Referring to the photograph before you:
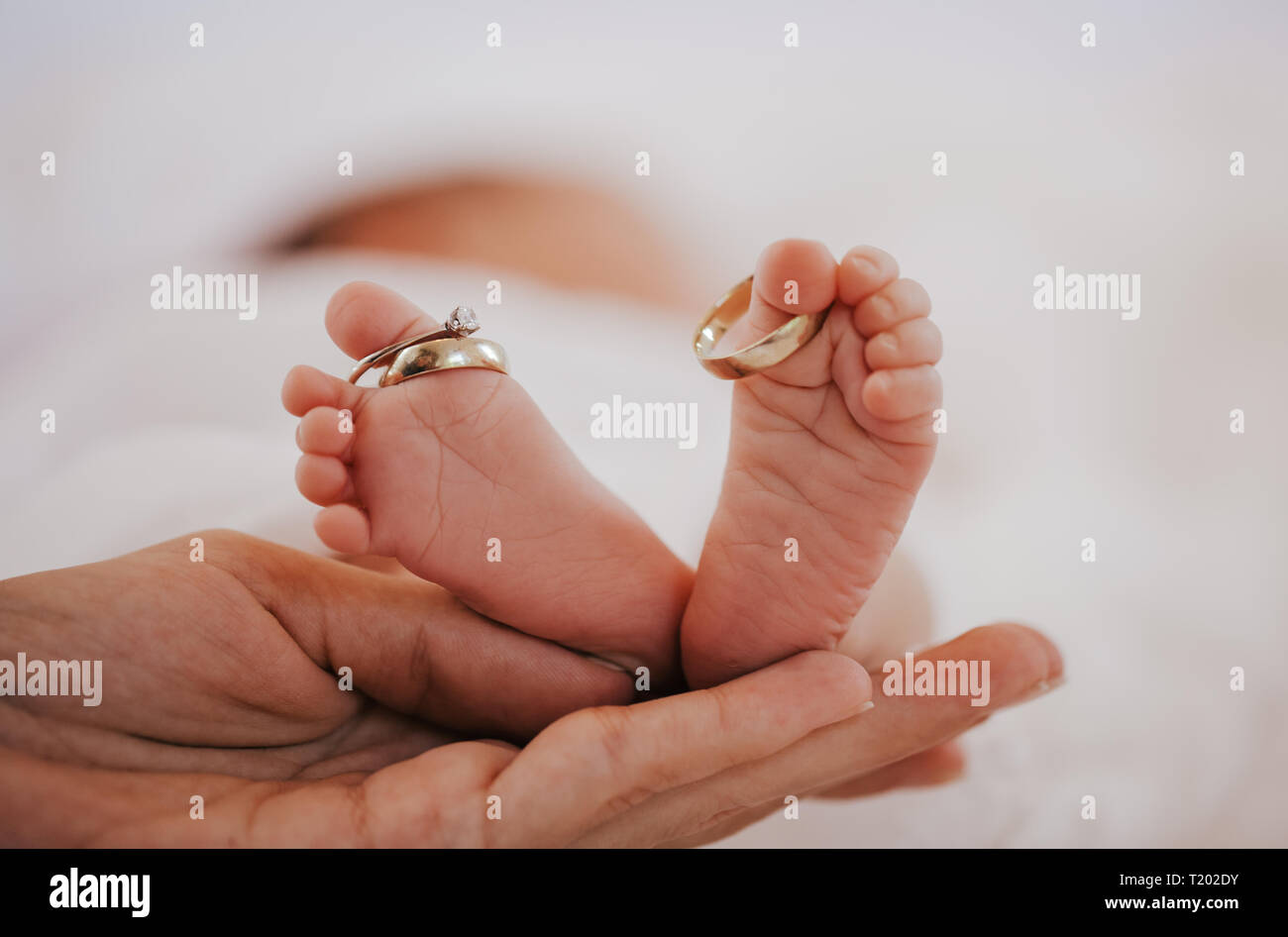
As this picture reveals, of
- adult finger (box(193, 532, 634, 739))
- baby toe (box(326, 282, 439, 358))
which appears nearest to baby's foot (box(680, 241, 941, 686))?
adult finger (box(193, 532, 634, 739))

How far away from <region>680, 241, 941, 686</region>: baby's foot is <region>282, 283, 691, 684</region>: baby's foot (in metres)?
0.06

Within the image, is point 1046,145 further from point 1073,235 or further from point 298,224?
point 298,224

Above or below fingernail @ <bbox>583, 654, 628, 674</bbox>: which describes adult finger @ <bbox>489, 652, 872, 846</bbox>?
below

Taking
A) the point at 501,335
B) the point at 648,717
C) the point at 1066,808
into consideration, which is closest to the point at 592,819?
the point at 648,717

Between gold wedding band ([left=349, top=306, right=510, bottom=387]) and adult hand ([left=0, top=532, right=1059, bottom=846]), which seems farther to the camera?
gold wedding band ([left=349, top=306, right=510, bottom=387])

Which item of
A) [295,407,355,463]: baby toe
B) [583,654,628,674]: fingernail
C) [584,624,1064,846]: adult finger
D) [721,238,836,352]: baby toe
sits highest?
[721,238,836,352]: baby toe

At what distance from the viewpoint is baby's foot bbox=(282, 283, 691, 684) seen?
0.64m

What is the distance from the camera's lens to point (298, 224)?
4.22 ft

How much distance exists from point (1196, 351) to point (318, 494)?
100 centimetres

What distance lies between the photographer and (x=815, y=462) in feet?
2.08

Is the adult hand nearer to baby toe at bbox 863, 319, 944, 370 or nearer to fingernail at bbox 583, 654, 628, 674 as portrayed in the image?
fingernail at bbox 583, 654, 628, 674

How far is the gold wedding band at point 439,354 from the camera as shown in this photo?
2.17 feet

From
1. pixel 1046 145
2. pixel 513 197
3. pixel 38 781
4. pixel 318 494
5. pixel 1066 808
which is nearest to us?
pixel 38 781

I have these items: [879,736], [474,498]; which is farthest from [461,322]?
[879,736]
